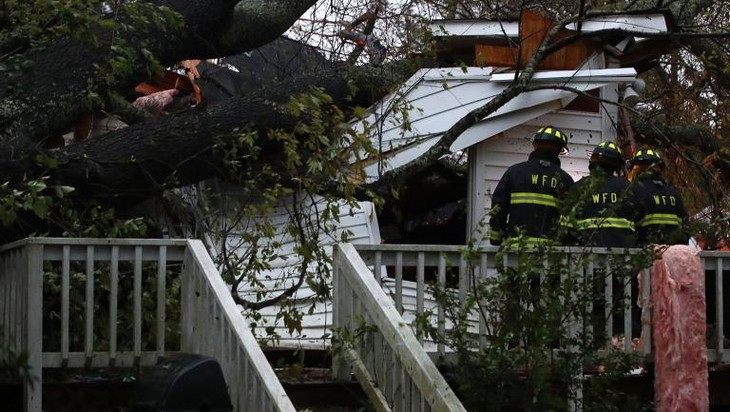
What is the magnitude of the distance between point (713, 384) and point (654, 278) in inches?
38.8

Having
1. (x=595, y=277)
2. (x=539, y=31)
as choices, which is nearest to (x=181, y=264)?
(x=595, y=277)

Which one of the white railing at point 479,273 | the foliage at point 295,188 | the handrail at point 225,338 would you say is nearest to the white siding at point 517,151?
the foliage at point 295,188

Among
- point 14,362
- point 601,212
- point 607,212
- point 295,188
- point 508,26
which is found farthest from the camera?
point 508,26

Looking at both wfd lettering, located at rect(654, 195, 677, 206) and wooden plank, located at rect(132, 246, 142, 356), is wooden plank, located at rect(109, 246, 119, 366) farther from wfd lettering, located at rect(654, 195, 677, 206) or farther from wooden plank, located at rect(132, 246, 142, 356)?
wfd lettering, located at rect(654, 195, 677, 206)

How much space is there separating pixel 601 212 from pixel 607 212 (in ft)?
0.34

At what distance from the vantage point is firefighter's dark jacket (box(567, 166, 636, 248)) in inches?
248

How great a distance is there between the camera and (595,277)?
21.6ft

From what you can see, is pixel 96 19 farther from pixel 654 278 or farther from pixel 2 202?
pixel 654 278

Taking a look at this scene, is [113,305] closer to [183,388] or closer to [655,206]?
[183,388]

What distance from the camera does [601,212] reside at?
6.64m

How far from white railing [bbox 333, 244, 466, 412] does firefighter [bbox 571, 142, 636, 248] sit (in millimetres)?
1113

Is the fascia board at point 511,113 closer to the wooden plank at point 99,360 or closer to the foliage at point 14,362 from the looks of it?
the wooden plank at point 99,360

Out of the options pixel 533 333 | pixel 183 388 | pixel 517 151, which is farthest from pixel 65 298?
pixel 517 151

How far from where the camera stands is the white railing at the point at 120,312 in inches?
256
